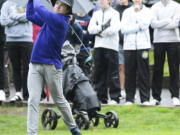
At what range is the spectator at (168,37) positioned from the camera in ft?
40.4

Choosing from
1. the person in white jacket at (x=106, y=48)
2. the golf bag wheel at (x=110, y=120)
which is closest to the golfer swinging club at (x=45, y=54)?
the golf bag wheel at (x=110, y=120)

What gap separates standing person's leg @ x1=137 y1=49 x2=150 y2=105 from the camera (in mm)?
12430

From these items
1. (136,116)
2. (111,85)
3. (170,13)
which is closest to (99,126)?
(136,116)

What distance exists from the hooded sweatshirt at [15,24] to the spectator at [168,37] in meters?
2.99

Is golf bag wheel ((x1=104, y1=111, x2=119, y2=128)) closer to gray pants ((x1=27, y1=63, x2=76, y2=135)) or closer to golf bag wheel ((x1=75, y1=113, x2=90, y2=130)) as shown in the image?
golf bag wheel ((x1=75, y1=113, x2=90, y2=130))

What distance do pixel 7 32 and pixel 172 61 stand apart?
3.95 metres

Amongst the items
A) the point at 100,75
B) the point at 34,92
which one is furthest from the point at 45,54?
the point at 100,75

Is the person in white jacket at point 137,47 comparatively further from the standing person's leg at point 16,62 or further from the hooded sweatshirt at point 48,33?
the hooded sweatshirt at point 48,33

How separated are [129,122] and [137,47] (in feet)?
7.34

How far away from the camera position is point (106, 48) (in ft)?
41.6

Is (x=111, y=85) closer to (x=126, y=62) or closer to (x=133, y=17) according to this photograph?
(x=126, y=62)

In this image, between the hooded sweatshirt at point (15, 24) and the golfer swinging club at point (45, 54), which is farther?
the hooded sweatshirt at point (15, 24)

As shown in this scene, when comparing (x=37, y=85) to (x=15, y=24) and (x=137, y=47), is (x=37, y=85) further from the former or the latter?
(x=15, y=24)

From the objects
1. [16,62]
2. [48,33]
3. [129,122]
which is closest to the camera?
[48,33]
